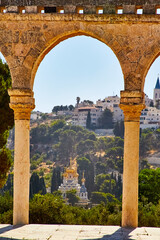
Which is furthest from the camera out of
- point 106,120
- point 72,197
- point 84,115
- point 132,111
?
point 84,115

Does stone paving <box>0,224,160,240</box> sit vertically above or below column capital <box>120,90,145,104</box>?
below

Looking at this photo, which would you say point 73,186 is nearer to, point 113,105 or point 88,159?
point 88,159

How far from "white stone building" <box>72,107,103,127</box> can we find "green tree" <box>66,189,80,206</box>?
82.4 meters

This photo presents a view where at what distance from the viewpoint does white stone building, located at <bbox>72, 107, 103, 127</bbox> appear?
173m

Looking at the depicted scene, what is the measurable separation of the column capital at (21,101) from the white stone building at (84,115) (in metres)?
161

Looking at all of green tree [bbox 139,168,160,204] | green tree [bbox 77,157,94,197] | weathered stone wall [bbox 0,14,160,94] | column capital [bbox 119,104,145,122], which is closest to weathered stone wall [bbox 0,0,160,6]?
weathered stone wall [bbox 0,14,160,94]

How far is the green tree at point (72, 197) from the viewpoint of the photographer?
295 ft

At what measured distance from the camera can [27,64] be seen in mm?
11281

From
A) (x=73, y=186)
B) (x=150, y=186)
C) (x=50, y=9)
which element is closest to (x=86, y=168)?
(x=73, y=186)

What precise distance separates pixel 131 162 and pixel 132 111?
1409 millimetres

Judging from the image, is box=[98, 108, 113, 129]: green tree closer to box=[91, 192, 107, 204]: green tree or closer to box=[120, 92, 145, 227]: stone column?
box=[91, 192, 107, 204]: green tree

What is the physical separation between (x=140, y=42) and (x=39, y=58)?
287 cm

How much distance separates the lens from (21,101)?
11336mm

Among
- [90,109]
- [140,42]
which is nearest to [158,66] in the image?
[90,109]
